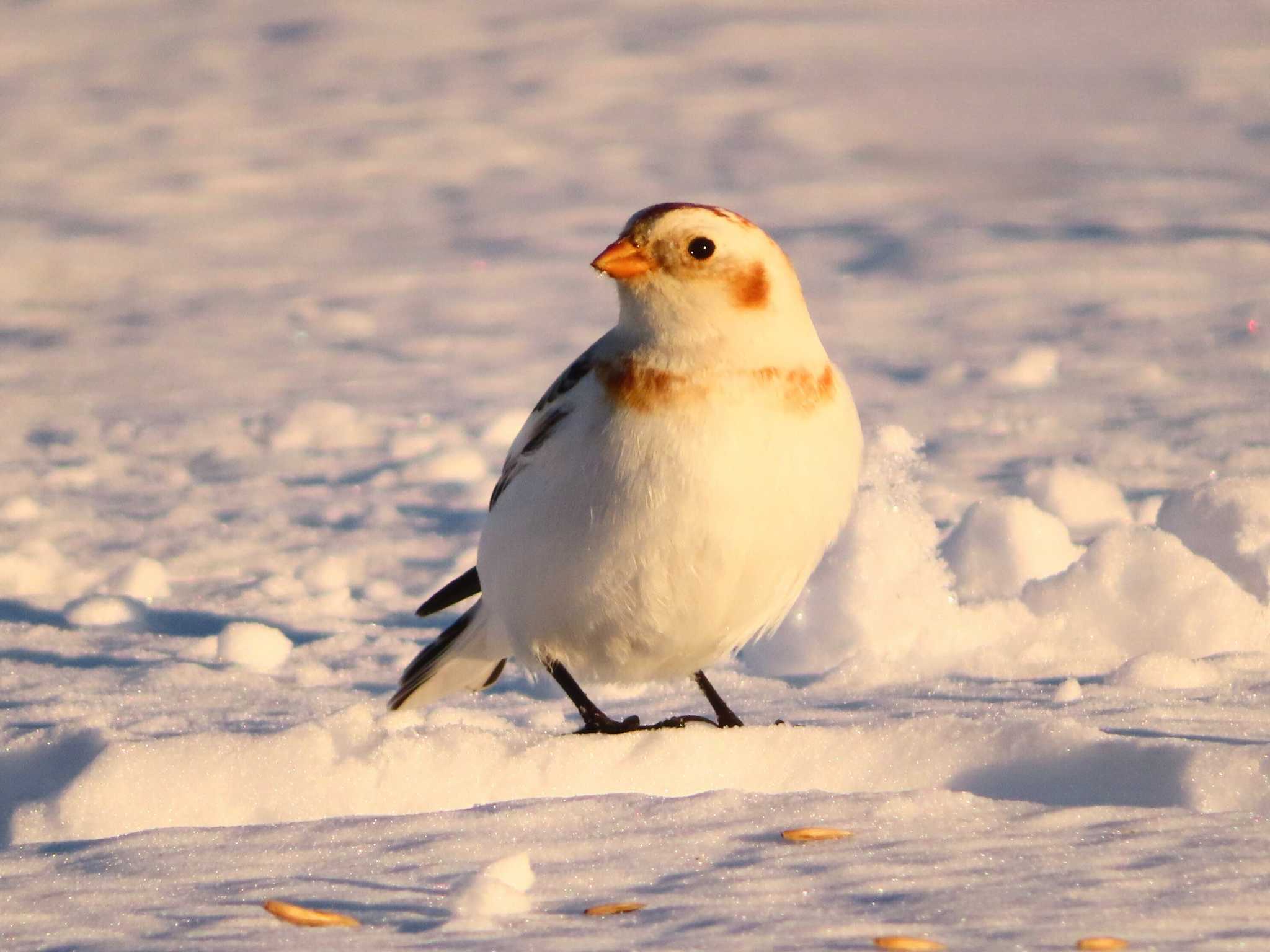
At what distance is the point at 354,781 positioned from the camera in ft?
11.6

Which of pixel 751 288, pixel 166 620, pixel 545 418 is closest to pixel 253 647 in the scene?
pixel 166 620

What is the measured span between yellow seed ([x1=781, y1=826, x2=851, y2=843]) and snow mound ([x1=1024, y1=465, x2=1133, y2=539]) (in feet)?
11.4

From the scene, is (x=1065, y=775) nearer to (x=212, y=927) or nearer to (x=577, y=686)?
(x=577, y=686)

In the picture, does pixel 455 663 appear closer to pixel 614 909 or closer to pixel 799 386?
pixel 799 386

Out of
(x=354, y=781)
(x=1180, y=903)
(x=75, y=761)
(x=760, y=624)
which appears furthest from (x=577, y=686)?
(x=1180, y=903)

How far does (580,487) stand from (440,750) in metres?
0.69

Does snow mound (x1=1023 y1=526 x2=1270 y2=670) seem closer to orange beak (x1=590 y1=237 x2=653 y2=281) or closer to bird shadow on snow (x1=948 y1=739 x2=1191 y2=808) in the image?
bird shadow on snow (x1=948 y1=739 x2=1191 y2=808)

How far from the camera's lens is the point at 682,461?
352cm

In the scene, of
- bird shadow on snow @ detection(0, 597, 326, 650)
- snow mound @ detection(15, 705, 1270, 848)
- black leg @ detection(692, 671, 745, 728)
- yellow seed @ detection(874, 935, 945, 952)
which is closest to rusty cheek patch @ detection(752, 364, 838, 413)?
snow mound @ detection(15, 705, 1270, 848)

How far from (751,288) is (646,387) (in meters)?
0.38

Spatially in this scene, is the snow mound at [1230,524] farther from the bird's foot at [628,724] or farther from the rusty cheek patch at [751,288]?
the rusty cheek patch at [751,288]

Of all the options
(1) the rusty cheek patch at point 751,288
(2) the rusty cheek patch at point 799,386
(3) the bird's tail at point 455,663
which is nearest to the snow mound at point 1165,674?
(2) the rusty cheek patch at point 799,386

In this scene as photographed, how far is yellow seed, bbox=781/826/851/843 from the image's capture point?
Result: 2.76 metres

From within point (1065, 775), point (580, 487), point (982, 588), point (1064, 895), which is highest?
point (580, 487)
